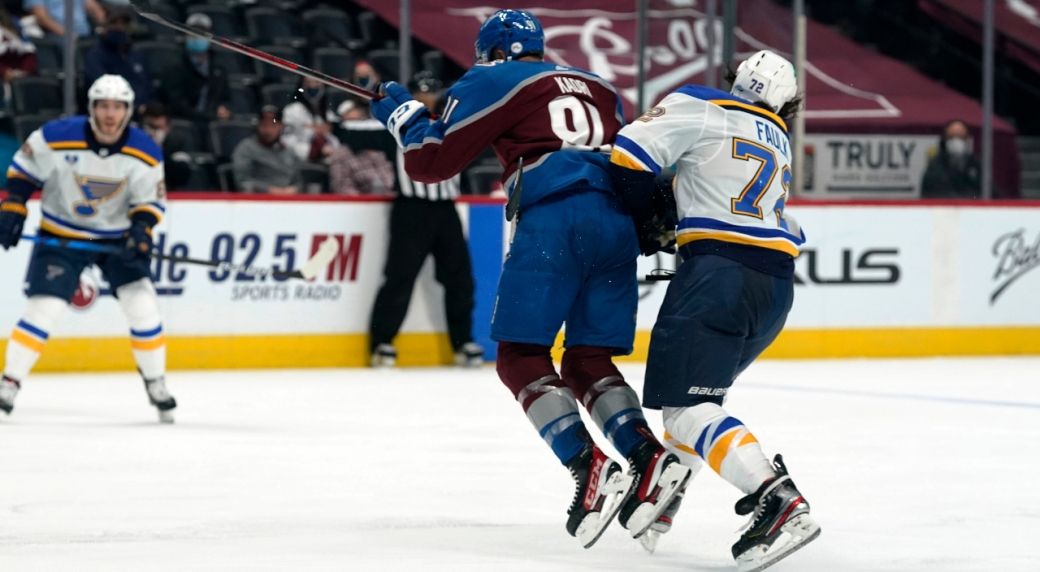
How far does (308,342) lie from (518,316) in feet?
15.6

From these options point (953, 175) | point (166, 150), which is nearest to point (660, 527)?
point (166, 150)

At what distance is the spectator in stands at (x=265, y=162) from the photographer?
7.99 meters

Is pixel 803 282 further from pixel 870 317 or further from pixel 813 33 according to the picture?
pixel 813 33

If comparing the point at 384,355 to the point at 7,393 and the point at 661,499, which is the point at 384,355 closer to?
the point at 7,393

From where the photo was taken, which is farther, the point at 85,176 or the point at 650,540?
the point at 85,176

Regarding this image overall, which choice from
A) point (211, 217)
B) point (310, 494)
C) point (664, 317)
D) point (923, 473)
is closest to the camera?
point (664, 317)

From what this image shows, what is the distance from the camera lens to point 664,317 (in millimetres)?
3131

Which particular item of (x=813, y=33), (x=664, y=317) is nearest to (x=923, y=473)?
(x=664, y=317)

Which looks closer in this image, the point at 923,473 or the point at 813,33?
the point at 923,473

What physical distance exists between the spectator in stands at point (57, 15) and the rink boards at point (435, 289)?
2.38 meters

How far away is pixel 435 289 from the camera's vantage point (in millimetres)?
8094

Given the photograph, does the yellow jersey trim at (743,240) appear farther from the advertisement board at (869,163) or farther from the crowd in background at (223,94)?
the advertisement board at (869,163)

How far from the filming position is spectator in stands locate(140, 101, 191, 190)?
7910 mm

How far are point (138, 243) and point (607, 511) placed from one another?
299cm
